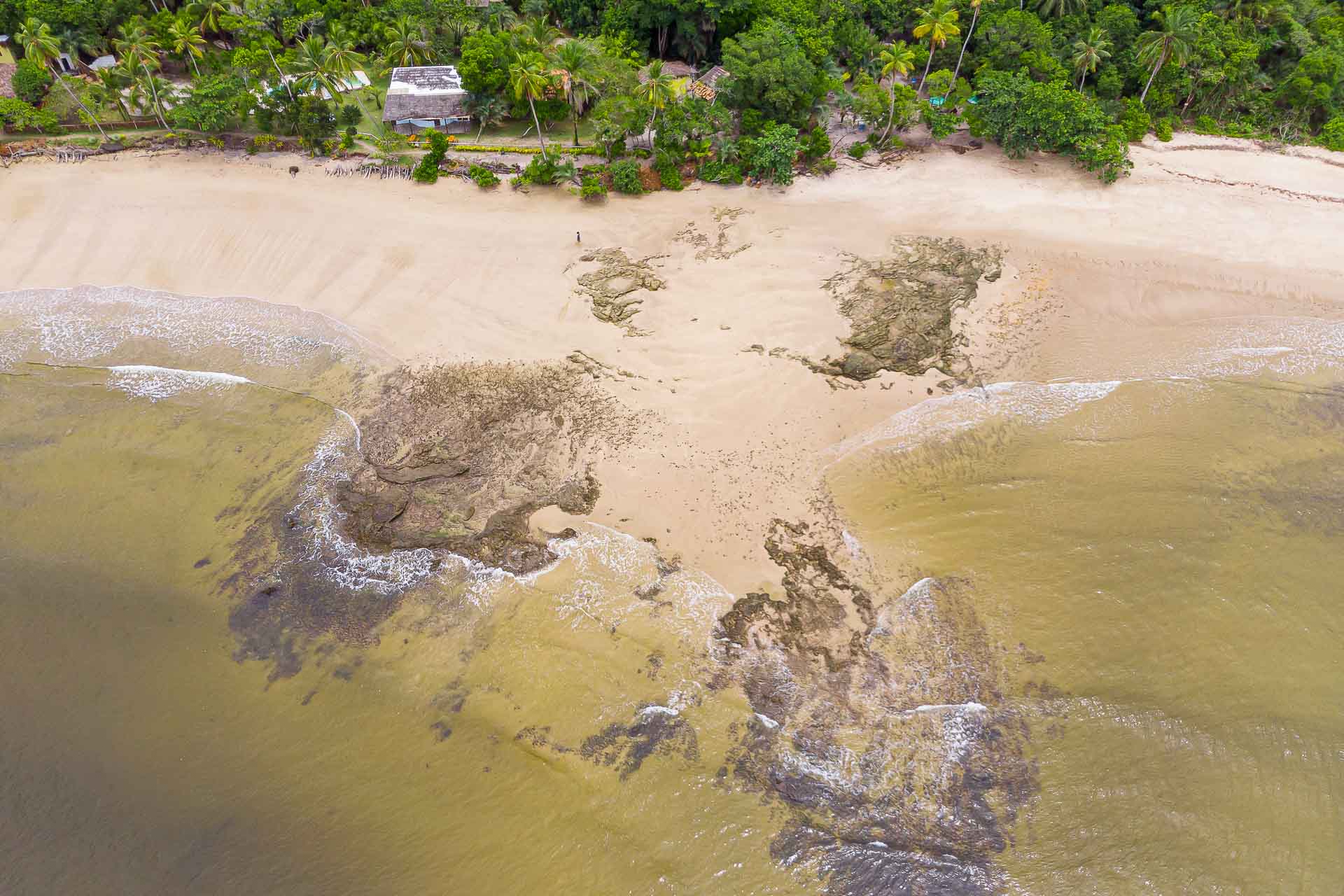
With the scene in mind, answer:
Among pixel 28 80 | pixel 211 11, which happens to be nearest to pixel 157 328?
pixel 28 80

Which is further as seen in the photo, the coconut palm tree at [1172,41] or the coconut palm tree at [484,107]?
the coconut palm tree at [484,107]

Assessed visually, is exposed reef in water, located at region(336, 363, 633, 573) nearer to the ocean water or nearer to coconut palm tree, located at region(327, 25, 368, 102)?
the ocean water

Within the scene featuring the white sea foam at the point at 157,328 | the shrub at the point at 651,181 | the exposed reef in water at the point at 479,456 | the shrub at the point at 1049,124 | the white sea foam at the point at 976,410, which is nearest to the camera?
the exposed reef in water at the point at 479,456

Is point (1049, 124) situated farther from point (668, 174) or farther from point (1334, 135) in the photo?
point (668, 174)

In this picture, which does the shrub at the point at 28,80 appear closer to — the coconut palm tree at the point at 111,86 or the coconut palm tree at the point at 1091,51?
the coconut palm tree at the point at 111,86

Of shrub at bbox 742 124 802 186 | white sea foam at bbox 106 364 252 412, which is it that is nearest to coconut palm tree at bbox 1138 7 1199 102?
shrub at bbox 742 124 802 186

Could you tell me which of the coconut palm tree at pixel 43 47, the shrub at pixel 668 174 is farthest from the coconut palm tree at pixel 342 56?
the shrub at pixel 668 174
